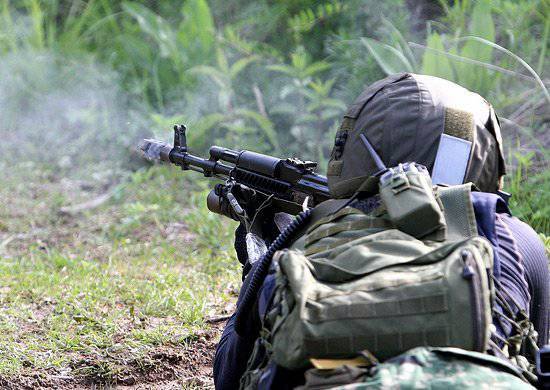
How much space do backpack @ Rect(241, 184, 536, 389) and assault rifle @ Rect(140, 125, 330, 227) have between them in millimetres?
905

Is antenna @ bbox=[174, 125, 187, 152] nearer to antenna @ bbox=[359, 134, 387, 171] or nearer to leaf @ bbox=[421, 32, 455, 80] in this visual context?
antenna @ bbox=[359, 134, 387, 171]

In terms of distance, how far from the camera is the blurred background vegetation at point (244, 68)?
5.13 meters

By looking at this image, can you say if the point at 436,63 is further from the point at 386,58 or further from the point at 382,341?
the point at 382,341

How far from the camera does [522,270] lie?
2.06 metres

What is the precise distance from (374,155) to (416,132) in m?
0.12

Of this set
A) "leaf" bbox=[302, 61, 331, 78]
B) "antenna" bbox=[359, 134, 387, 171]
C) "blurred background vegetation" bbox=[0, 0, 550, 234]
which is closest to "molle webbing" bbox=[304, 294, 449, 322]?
"antenna" bbox=[359, 134, 387, 171]

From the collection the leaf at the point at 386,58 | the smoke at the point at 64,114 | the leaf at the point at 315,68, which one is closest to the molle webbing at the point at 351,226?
the leaf at the point at 386,58

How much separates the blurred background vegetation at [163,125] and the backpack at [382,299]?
1.76m

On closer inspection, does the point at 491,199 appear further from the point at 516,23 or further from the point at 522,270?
the point at 516,23

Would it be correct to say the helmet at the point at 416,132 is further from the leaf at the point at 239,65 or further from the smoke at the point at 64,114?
the smoke at the point at 64,114

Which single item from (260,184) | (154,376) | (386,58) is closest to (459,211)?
(260,184)

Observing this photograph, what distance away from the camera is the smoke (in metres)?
6.80

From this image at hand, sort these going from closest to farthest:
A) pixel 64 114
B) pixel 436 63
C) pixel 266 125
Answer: pixel 436 63
pixel 266 125
pixel 64 114

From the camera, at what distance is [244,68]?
664 cm
